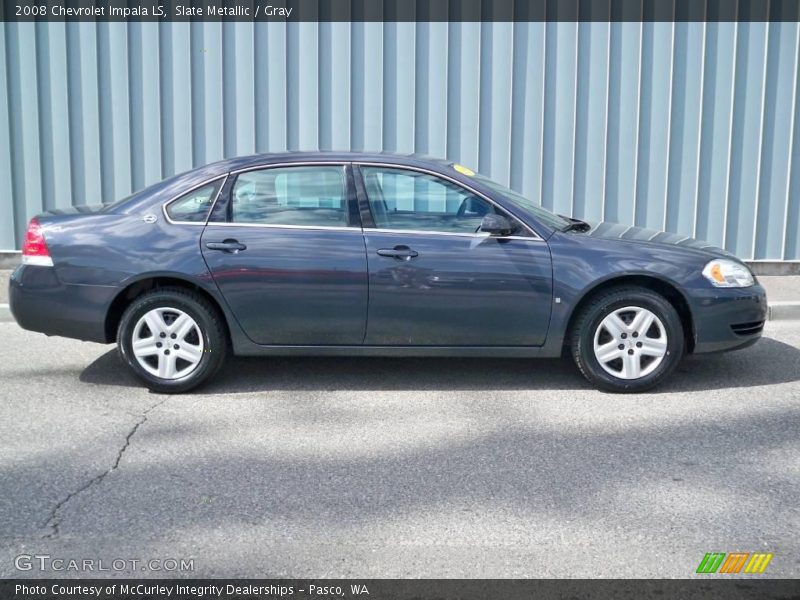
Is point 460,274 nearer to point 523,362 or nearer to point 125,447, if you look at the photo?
point 523,362

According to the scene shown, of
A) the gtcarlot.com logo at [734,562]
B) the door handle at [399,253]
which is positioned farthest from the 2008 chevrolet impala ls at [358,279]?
the gtcarlot.com logo at [734,562]

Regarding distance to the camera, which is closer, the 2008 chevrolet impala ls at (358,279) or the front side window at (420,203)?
the 2008 chevrolet impala ls at (358,279)

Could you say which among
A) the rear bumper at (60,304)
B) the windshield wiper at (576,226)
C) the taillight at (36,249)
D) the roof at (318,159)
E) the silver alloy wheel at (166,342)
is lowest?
the silver alloy wheel at (166,342)

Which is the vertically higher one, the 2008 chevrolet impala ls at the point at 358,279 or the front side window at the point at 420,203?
the front side window at the point at 420,203

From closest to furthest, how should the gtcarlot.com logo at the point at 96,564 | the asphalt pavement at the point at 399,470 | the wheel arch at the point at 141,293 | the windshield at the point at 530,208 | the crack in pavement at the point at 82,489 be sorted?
1. the gtcarlot.com logo at the point at 96,564
2. the asphalt pavement at the point at 399,470
3. the crack in pavement at the point at 82,489
4. the wheel arch at the point at 141,293
5. the windshield at the point at 530,208

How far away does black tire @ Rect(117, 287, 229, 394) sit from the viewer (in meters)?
6.20

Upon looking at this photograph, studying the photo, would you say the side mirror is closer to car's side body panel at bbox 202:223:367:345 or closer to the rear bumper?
car's side body panel at bbox 202:223:367:345

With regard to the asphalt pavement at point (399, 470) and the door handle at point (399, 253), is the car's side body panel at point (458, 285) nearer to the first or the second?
the door handle at point (399, 253)

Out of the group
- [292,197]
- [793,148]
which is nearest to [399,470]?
[292,197]

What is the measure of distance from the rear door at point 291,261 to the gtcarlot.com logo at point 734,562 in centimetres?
288

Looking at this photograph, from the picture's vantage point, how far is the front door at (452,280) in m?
6.15

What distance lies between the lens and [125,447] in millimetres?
5266

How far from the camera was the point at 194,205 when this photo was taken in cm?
631

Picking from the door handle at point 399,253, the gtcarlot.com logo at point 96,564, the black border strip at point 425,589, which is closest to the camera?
the black border strip at point 425,589
